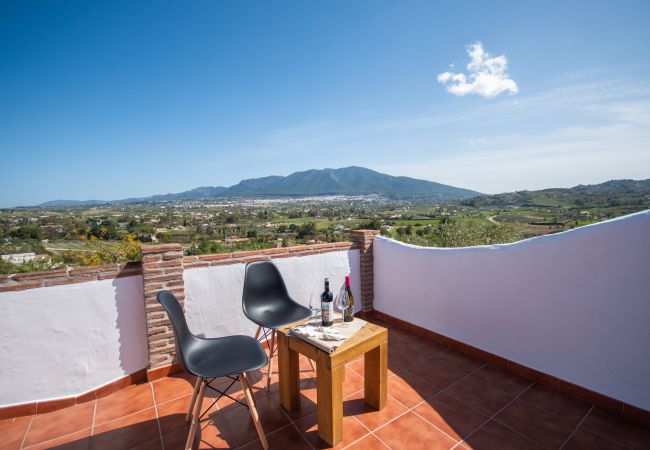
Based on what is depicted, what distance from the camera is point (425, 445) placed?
1728mm

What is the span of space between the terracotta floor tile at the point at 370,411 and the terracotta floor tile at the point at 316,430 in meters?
0.06

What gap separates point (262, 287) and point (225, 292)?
1.37ft

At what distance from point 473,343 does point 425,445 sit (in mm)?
1514

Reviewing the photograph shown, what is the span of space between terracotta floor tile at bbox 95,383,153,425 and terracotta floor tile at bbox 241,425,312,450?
1.04m

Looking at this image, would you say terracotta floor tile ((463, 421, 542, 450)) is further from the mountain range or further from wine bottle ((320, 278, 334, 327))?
the mountain range

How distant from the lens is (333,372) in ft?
5.45

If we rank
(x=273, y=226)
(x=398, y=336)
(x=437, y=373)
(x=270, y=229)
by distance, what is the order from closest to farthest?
1. (x=437, y=373)
2. (x=398, y=336)
3. (x=270, y=229)
4. (x=273, y=226)

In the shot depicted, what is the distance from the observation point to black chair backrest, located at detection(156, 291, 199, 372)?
1.60m

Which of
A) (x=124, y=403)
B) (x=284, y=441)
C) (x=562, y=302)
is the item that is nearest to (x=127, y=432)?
(x=124, y=403)

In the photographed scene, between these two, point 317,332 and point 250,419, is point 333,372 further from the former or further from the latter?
point 250,419

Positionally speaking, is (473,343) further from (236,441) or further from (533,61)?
(533,61)

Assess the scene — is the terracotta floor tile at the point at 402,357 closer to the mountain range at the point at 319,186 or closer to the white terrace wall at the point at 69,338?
the white terrace wall at the point at 69,338

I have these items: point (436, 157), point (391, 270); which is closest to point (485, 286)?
point (391, 270)

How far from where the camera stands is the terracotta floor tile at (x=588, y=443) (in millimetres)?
1690
